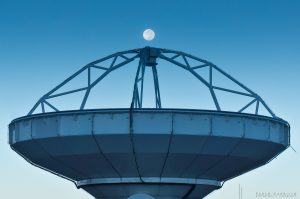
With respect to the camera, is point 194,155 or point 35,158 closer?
point 194,155

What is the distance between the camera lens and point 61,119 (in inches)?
1821

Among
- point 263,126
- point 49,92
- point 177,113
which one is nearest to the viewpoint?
point 177,113

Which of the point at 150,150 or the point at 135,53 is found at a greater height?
the point at 135,53

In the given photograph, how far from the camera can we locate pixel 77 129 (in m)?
45.4

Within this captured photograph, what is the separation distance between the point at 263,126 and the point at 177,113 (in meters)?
5.76

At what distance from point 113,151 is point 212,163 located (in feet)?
18.7

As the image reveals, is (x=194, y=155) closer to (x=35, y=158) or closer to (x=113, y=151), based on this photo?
(x=113, y=151)

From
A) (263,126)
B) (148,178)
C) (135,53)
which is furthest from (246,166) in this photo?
(135,53)

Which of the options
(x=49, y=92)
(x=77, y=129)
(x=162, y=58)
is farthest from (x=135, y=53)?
(x=77, y=129)

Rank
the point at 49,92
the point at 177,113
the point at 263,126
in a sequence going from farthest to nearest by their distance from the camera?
the point at 49,92, the point at 263,126, the point at 177,113

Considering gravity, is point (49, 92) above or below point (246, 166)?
above

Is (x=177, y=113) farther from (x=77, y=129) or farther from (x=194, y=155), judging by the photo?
(x=77, y=129)

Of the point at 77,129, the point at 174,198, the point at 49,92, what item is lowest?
the point at 174,198

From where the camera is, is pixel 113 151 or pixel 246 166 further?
pixel 246 166
